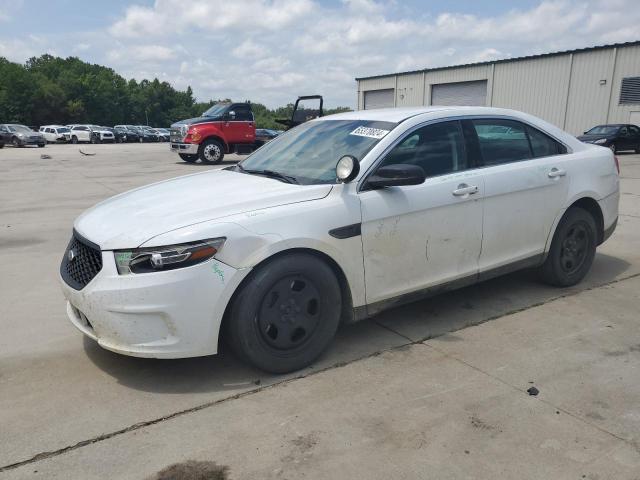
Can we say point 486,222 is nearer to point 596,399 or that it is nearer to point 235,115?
point 596,399

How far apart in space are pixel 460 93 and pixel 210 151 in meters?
24.7

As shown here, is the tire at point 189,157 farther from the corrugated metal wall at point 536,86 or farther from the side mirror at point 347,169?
the corrugated metal wall at point 536,86

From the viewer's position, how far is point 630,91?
28.4 metres

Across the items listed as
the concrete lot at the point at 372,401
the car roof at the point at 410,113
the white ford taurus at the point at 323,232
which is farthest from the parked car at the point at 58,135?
the car roof at the point at 410,113

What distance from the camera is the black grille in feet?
9.96

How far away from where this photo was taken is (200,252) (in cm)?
284

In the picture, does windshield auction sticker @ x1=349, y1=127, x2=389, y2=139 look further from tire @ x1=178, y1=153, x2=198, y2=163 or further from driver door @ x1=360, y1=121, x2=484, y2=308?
tire @ x1=178, y1=153, x2=198, y2=163

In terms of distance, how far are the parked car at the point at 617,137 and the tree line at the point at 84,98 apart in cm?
2645

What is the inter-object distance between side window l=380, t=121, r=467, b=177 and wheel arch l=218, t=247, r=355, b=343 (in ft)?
2.63

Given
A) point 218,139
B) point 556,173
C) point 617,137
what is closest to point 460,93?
point 617,137

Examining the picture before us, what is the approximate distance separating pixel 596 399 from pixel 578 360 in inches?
19.7

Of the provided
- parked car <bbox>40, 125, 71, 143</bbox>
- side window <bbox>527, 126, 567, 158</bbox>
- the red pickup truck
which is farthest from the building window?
parked car <bbox>40, 125, 71, 143</bbox>

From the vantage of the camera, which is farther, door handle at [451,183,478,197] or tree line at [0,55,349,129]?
tree line at [0,55,349,129]

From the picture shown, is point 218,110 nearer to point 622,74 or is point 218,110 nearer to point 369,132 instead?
point 369,132
